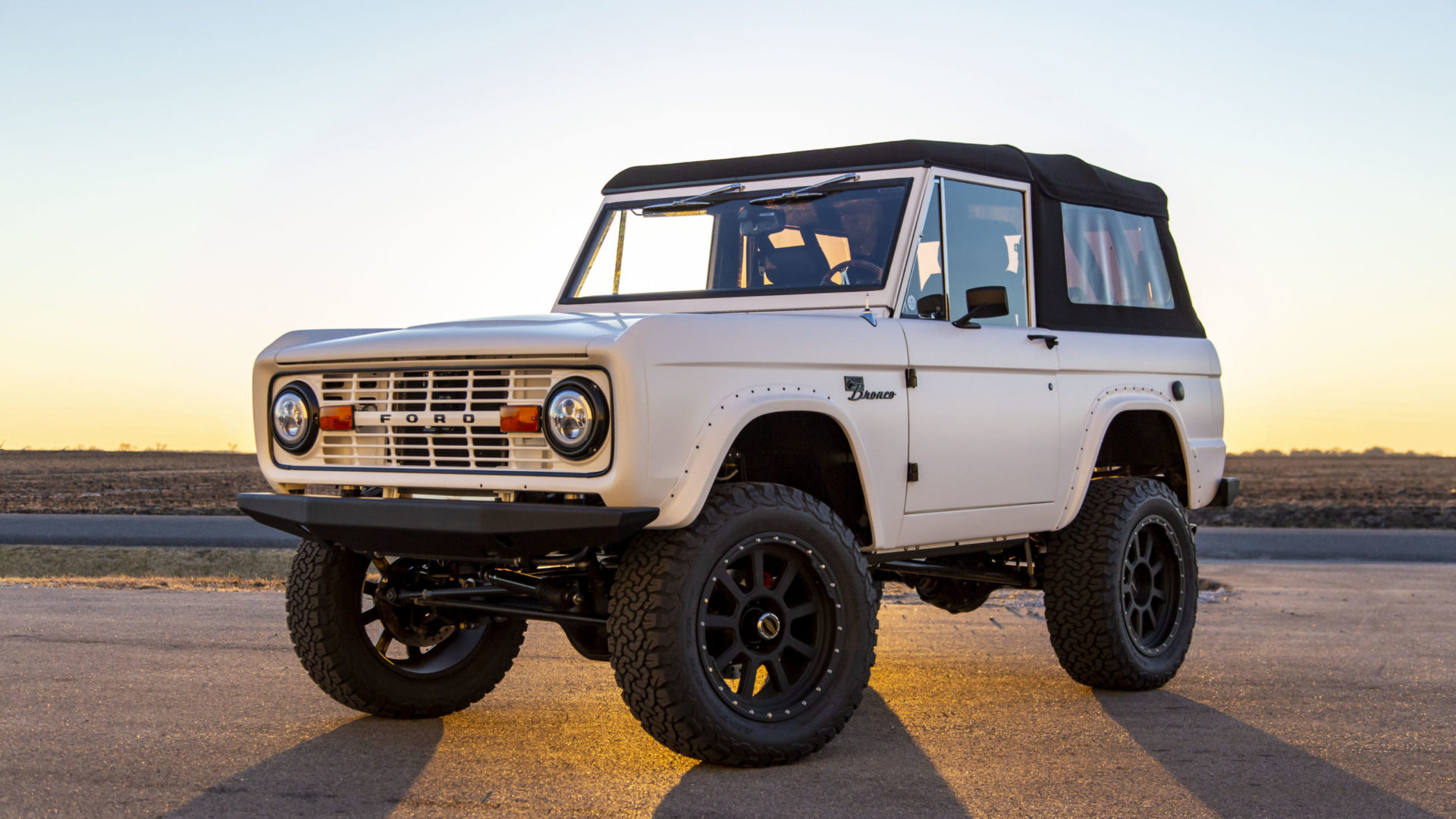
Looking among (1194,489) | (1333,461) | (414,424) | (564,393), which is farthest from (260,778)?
(1333,461)

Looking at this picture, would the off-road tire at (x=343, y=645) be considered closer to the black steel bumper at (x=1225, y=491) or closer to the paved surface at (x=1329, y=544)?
the black steel bumper at (x=1225, y=491)

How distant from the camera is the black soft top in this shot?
5.95m

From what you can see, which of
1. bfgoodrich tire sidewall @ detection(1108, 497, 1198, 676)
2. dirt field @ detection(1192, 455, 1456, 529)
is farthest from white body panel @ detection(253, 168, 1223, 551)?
dirt field @ detection(1192, 455, 1456, 529)

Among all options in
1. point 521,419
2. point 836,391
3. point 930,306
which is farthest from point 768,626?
point 930,306

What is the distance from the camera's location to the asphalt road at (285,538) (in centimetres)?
2222

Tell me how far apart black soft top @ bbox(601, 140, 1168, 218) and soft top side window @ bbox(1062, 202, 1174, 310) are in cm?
9

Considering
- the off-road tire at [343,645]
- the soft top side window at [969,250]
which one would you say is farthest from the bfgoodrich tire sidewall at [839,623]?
the off-road tire at [343,645]

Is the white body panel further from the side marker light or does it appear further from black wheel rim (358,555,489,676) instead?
black wheel rim (358,555,489,676)

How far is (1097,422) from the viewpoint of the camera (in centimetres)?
639

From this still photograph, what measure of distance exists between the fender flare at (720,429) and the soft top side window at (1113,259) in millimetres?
2430

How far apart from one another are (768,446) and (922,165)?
1589mm

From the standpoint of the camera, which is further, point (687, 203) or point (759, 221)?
point (687, 203)

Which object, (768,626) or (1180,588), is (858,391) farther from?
(1180,588)

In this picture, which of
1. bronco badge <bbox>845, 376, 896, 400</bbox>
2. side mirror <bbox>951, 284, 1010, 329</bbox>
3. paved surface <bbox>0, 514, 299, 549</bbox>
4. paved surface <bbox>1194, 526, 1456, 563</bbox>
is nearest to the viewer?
bronco badge <bbox>845, 376, 896, 400</bbox>
